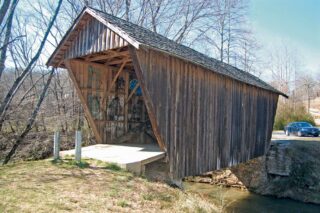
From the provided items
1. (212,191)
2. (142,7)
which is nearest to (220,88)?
(212,191)

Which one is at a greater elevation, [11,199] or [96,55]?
[96,55]

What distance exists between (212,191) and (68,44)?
9494 mm

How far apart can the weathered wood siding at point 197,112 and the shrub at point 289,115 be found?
1901cm

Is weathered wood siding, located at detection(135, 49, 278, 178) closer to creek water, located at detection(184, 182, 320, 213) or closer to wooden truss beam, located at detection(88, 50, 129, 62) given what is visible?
wooden truss beam, located at detection(88, 50, 129, 62)

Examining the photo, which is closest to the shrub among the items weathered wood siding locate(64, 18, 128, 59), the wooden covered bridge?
the wooden covered bridge

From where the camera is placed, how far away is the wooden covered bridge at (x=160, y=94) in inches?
272

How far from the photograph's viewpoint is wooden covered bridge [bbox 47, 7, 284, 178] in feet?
22.7

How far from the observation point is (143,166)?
6.65 metres

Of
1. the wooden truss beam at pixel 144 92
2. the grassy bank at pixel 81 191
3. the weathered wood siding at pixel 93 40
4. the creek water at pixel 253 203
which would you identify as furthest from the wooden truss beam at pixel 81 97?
the creek water at pixel 253 203

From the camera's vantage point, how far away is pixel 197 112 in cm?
827

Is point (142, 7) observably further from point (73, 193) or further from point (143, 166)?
point (73, 193)

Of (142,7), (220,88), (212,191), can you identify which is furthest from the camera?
(142,7)

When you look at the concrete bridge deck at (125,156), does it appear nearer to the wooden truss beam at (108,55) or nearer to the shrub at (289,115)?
the wooden truss beam at (108,55)

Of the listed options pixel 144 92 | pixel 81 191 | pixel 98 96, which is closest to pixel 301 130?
pixel 98 96
